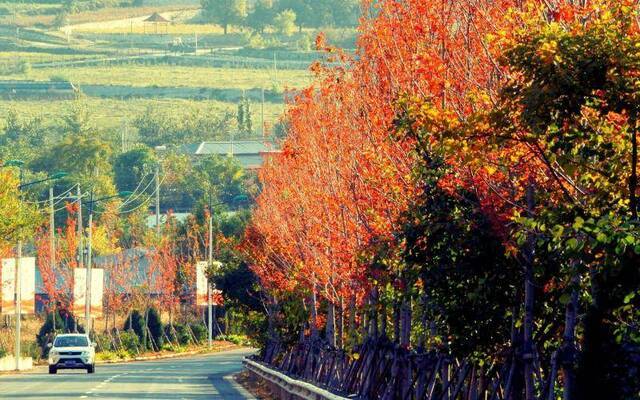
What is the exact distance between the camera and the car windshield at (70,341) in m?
64.8

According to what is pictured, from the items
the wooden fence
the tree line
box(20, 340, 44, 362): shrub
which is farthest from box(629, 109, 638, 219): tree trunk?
box(20, 340, 44, 362): shrub

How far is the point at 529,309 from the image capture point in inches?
789

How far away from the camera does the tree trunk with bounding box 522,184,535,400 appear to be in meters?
19.7

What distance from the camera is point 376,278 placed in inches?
1033

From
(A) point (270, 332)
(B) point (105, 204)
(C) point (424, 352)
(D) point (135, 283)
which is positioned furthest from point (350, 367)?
(B) point (105, 204)

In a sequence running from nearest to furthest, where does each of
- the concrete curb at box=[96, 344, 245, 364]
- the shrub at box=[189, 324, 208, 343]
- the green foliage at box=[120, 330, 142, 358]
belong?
the concrete curb at box=[96, 344, 245, 364], the green foliage at box=[120, 330, 142, 358], the shrub at box=[189, 324, 208, 343]

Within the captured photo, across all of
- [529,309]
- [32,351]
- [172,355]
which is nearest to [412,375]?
[529,309]

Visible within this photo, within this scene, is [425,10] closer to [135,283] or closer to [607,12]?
[607,12]

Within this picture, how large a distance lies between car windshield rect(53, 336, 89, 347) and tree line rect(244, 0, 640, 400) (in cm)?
3109

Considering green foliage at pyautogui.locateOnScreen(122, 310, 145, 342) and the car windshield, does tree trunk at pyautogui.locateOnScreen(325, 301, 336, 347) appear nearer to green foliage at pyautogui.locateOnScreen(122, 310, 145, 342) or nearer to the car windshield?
the car windshield

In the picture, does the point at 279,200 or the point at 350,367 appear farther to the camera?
the point at 279,200

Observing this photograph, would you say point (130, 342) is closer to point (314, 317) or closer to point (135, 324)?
point (135, 324)

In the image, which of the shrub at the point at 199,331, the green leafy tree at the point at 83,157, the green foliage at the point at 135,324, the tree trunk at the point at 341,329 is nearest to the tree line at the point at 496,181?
the tree trunk at the point at 341,329

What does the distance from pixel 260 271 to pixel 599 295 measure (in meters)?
34.7
